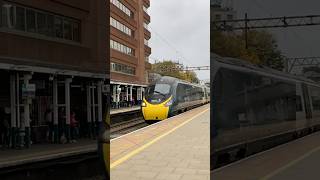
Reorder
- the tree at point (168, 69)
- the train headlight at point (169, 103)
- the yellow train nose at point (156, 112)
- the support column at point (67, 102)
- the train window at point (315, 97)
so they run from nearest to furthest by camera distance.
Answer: the support column at point (67, 102) → the train window at point (315, 97) → the tree at point (168, 69) → the yellow train nose at point (156, 112) → the train headlight at point (169, 103)

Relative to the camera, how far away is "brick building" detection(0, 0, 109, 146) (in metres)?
2.31

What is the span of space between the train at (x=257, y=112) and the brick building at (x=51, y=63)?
999 mm

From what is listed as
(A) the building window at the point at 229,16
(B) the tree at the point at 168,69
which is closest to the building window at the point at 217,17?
(A) the building window at the point at 229,16

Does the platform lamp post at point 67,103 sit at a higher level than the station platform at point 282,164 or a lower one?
higher

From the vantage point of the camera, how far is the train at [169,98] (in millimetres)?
10887

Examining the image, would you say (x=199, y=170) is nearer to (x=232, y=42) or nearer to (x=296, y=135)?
(x=296, y=135)

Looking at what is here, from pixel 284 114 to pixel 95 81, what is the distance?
1.85 meters

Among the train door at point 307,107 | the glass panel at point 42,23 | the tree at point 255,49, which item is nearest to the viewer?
the glass panel at point 42,23

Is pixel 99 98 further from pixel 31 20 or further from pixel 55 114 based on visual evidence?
pixel 31 20

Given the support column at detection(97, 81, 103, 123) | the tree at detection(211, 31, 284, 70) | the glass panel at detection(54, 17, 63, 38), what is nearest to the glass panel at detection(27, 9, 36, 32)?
the glass panel at detection(54, 17, 63, 38)

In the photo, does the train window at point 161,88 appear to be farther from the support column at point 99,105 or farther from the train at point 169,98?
the support column at point 99,105

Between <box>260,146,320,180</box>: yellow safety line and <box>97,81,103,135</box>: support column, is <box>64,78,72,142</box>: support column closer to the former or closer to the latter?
<box>97,81,103,135</box>: support column

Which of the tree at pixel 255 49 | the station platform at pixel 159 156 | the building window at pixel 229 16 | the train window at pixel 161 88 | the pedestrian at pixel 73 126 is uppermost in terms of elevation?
the building window at pixel 229 16

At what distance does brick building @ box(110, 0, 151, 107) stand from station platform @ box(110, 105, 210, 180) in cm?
94
